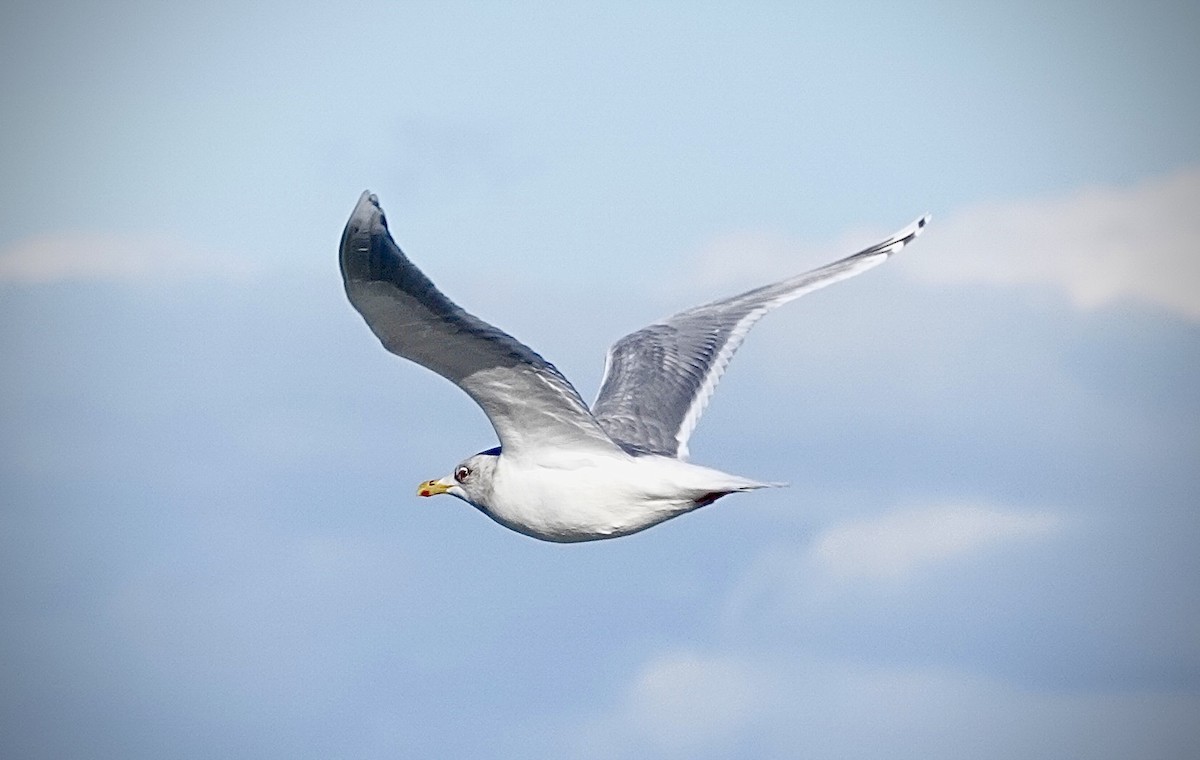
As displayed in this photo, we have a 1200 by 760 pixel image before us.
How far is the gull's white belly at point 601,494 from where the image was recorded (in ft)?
31.5

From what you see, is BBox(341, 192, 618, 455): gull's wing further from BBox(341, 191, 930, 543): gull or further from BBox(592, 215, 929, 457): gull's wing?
BBox(592, 215, 929, 457): gull's wing

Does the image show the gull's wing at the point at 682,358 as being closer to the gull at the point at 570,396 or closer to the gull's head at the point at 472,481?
the gull at the point at 570,396

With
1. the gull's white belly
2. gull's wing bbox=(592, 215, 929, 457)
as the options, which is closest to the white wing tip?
gull's wing bbox=(592, 215, 929, 457)

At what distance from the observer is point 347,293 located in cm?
866

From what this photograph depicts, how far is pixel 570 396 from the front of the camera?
9430 millimetres

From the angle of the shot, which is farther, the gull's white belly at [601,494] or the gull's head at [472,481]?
the gull's head at [472,481]

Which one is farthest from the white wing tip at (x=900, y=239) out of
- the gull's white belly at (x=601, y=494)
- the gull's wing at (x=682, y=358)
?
the gull's white belly at (x=601, y=494)

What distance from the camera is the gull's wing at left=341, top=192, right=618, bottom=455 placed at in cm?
834

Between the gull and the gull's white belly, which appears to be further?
the gull's white belly

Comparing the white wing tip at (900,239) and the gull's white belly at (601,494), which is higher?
the white wing tip at (900,239)

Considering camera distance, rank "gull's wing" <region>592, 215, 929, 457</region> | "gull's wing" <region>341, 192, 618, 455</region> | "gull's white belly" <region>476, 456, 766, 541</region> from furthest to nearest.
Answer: "gull's wing" <region>592, 215, 929, 457</region> → "gull's white belly" <region>476, 456, 766, 541</region> → "gull's wing" <region>341, 192, 618, 455</region>

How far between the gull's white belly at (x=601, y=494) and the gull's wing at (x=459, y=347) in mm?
145

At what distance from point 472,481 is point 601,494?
3.53 feet

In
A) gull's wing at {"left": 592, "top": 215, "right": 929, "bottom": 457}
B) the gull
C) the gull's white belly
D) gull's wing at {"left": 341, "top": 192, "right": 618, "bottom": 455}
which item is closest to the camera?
gull's wing at {"left": 341, "top": 192, "right": 618, "bottom": 455}
